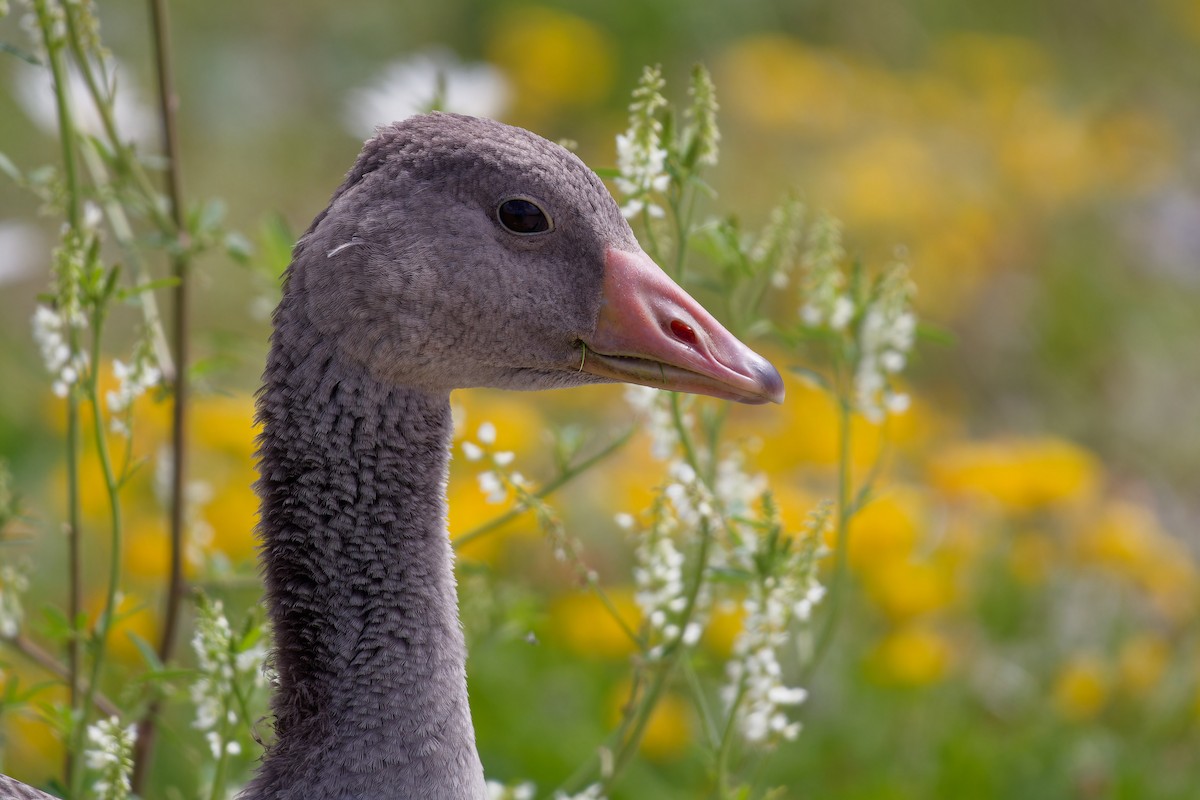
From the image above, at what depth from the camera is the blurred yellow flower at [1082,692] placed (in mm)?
4422

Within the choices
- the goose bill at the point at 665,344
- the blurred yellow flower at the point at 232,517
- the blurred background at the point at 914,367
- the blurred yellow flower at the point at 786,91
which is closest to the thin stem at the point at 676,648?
the blurred background at the point at 914,367

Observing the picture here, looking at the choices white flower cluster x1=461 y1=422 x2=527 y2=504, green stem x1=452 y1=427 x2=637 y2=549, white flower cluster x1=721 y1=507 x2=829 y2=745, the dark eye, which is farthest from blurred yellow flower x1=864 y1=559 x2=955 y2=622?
the dark eye

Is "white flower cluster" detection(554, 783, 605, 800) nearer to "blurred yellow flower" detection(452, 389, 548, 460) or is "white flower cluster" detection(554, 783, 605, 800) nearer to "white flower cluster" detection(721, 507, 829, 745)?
"white flower cluster" detection(721, 507, 829, 745)

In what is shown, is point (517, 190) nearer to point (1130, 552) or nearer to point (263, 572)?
point (263, 572)

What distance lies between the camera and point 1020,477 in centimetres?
476

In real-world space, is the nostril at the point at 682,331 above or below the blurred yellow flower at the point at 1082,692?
below

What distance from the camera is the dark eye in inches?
92.7

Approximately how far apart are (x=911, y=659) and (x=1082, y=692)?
1.72 feet

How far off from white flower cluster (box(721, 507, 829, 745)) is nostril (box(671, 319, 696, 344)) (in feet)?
1.46

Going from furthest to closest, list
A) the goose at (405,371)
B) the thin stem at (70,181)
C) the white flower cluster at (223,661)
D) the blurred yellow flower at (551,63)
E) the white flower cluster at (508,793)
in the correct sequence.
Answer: the blurred yellow flower at (551,63) → the white flower cluster at (508,793) → the thin stem at (70,181) → the white flower cluster at (223,661) → the goose at (405,371)

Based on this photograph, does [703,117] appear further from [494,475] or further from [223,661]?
[223,661]

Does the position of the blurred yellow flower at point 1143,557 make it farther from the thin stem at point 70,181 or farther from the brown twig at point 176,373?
the thin stem at point 70,181

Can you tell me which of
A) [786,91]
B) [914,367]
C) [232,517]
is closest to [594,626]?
[232,517]

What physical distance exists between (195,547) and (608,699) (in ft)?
5.30
